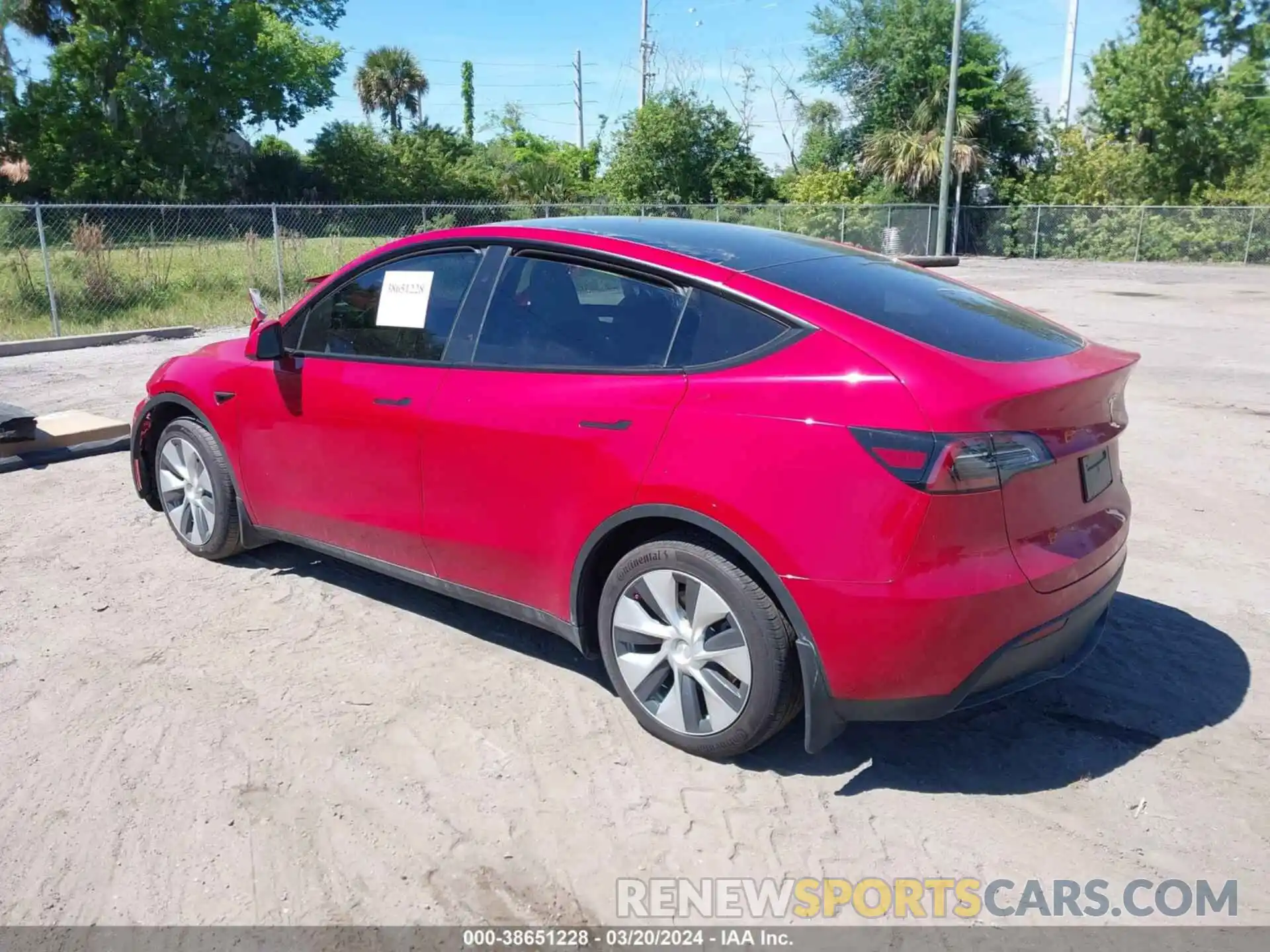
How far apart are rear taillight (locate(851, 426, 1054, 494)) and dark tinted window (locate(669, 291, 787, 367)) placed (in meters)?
0.48

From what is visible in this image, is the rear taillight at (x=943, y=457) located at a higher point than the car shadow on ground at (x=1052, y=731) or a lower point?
higher

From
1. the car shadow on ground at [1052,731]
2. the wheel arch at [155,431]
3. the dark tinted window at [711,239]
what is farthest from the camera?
the wheel arch at [155,431]

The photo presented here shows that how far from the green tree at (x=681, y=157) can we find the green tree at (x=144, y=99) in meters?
16.5

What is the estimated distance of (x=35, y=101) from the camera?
37656mm

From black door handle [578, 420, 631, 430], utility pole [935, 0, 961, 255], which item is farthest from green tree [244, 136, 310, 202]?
black door handle [578, 420, 631, 430]

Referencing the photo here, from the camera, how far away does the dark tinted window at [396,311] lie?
156 inches

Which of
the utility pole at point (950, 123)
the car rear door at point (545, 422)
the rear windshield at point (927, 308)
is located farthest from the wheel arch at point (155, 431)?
the utility pole at point (950, 123)

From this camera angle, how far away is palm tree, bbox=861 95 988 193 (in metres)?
36.3

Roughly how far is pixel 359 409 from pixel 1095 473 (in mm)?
2713

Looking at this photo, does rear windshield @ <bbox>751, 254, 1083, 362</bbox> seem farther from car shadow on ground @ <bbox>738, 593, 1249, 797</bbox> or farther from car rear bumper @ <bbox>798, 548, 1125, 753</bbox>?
car shadow on ground @ <bbox>738, 593, 1249, 797</bbox>

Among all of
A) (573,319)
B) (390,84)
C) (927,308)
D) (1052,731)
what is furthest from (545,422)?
(390,84)

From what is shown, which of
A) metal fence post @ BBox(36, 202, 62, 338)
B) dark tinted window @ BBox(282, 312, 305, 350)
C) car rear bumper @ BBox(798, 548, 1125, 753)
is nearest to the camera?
car rear bumper @ BBox(798, 548, 1125, 753)

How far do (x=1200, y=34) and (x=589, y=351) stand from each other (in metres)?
40.4

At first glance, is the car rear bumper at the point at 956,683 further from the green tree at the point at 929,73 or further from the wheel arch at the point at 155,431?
the green tree at the point at 929,73
